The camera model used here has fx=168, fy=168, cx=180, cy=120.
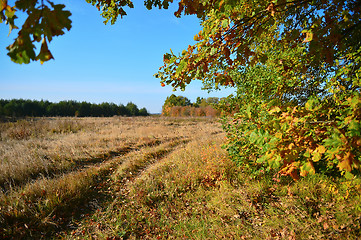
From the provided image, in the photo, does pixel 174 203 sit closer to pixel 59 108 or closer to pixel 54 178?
pixel 54 178

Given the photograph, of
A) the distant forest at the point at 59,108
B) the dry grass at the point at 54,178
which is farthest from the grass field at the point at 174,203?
the distant forest at the point at 59,108

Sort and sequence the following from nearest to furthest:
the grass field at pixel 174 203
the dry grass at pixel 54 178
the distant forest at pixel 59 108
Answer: the grass field at pixel 174 203 → the dry grass at pixel 54 178 → the distant forest at pixel 59 108

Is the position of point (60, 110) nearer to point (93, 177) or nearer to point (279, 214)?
point (93, 177)

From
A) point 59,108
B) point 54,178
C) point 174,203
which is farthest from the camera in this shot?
point 59,108

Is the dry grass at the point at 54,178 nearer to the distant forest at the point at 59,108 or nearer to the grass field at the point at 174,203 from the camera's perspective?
the grass field at the point at 174,203

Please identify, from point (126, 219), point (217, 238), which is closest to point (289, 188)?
point (217, 238)

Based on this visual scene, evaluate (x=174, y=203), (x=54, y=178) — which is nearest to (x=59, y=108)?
(x=54, y=178)

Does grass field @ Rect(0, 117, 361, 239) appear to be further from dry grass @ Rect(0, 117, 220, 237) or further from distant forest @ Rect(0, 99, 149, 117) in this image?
distant forest @ Rect(0, 99, 149, 117)

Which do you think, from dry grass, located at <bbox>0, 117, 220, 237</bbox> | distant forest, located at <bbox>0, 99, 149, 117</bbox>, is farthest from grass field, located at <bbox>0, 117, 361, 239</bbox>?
distant forest, located at <bbox>0, 99, 149, 117</bbox>

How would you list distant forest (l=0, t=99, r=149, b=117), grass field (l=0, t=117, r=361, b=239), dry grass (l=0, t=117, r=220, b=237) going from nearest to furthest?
1. grass field (l=0, t=117, r=361, b=239)
2. dry grass (l=0, t=117, r=220, b=237)
3. distant forest (l=0, t=99, r=149, b=117)

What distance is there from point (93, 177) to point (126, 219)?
2417 mm

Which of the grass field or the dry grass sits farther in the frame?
the dry grass

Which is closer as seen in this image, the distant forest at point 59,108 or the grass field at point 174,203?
the grass field at point 174,203

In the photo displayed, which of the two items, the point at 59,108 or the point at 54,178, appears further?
the point at 59,108
